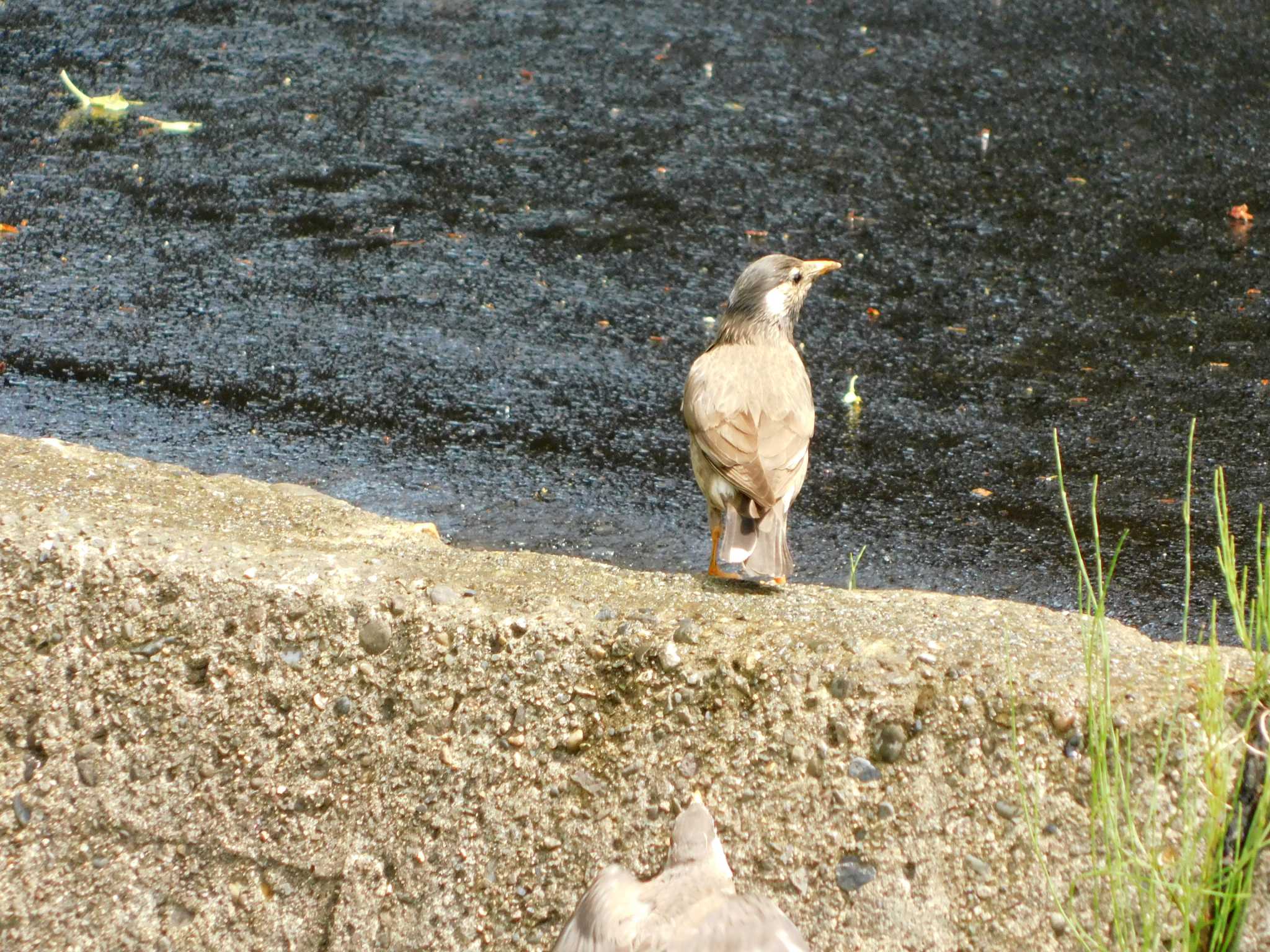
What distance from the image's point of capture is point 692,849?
8.22ft

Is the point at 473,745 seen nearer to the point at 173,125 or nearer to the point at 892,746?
the point at 892,746

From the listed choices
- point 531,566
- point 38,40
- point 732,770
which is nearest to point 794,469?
point 531,566

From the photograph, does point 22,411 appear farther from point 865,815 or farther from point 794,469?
point 865,815

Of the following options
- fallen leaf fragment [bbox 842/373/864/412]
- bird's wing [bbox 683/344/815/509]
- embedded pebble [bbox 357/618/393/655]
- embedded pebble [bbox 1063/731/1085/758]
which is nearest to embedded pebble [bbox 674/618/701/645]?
embedded pebble [bbox 357/618/393/655]

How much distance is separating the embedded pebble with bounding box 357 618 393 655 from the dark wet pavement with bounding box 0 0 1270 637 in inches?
72.8

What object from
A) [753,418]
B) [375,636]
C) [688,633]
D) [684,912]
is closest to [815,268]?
[753,418]

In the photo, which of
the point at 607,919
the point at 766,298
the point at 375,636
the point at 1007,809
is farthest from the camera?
the point at 766,298

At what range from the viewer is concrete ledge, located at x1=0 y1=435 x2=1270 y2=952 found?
268cm

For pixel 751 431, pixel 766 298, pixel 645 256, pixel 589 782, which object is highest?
pixel 645 256

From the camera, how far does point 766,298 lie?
5004 millimetres

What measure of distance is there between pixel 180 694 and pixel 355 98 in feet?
19.2

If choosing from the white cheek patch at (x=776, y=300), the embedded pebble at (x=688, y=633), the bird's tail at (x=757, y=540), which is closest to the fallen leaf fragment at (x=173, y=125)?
Result: the white cheek patch at (x=776, y=300)

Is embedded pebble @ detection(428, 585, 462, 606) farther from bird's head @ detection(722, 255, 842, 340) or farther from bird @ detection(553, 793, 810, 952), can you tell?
bird's head @ detection(722, 255, 842, 340)

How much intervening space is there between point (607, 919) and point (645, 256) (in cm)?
478
